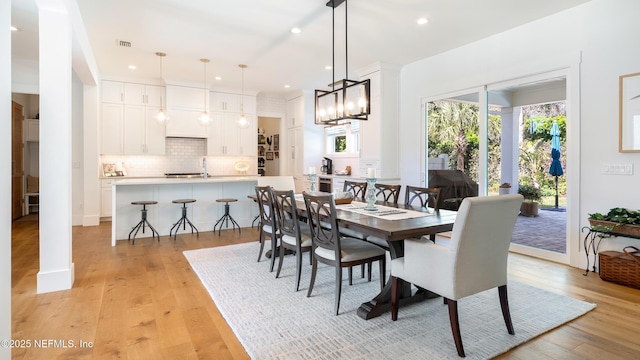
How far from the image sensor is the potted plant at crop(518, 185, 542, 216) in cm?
439

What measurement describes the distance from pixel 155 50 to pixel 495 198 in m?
5.14

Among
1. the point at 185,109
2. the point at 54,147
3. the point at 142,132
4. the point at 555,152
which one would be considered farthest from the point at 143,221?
the point at 555,152

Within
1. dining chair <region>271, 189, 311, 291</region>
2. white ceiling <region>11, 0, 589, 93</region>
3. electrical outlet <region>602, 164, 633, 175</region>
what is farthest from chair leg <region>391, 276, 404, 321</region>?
white ceiling <region>11, 0, 589, 93</region>

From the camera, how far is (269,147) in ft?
32.6

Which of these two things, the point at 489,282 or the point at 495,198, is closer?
the point at 495,198

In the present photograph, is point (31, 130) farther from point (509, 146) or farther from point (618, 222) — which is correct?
point (618, 222)

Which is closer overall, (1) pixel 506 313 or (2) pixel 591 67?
(1) pixel 506 313

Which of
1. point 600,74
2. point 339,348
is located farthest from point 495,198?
point 600,74

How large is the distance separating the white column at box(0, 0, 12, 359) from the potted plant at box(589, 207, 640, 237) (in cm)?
442

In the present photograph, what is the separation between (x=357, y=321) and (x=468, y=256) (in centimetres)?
94

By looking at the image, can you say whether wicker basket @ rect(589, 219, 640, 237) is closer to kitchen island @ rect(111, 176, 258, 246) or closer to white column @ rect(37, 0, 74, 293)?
kitchen island @ rect(111, 176, 258, 246)

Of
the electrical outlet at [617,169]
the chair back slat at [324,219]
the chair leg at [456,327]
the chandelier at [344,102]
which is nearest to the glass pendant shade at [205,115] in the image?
the chandelier at [344,102]

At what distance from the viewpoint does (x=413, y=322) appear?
8.09ft

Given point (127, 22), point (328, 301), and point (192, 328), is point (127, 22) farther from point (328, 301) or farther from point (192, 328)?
point (328, 301)
